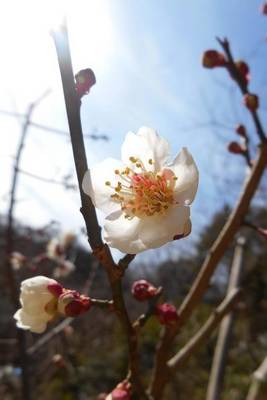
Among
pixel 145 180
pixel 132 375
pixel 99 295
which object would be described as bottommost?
pixel 99 295

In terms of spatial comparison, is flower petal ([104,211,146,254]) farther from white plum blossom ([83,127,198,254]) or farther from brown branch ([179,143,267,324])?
brown branch ([179,143,267,324])

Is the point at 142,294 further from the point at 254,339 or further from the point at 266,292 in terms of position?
the point at 266,292

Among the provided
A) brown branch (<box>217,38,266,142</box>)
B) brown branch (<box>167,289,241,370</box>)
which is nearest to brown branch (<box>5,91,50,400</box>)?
brown branch (<box>167,289,241,370</box>)

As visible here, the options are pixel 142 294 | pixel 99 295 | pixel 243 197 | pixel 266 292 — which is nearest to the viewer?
pixel 142 294

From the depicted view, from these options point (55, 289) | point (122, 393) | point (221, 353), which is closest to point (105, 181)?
point (55, 289)

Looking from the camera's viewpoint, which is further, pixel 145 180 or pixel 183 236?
pixel 145 180

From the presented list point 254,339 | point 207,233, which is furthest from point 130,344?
point 254,339

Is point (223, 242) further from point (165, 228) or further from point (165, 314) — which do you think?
point (165, 228)

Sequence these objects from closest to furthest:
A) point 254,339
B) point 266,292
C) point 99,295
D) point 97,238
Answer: point 97,238
point 99,295
point 254,339
point 266,292
